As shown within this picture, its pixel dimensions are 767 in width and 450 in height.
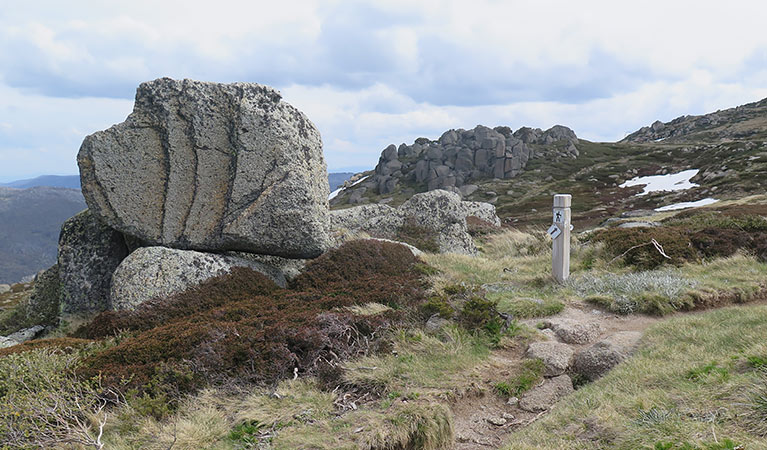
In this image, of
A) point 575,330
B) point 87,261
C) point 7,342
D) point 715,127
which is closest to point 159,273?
point 87,261

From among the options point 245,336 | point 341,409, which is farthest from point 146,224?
point 341,409

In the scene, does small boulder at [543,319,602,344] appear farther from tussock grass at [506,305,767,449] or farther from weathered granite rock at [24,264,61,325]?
weathered granite rock at [24,264,61,325]

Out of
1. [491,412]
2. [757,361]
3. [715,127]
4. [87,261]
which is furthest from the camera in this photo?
[715,127]

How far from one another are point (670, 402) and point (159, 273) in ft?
35.5

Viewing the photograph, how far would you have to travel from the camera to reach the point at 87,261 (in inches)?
532

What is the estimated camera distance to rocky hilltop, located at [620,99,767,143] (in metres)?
119

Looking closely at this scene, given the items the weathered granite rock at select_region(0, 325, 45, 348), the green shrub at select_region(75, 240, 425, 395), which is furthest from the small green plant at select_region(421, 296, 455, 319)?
the weathered granite rock at select_region(0, 325, 45, 348)

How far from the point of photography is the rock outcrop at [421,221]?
20.4 metres

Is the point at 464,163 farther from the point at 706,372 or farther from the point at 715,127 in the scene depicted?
the point at 706,372

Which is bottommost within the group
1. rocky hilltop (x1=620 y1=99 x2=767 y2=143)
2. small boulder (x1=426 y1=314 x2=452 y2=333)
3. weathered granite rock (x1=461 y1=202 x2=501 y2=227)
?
small boulder (x1=426 y1=314 x2=452 y2=333)

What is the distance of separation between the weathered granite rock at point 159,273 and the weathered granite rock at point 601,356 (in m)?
8.98

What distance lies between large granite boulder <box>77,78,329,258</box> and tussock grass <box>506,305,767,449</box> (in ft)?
29.2

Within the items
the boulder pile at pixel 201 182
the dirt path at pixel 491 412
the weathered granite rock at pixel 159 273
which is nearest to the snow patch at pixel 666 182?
the boulder pile at pixel 201 182

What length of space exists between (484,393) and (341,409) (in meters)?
2.20
